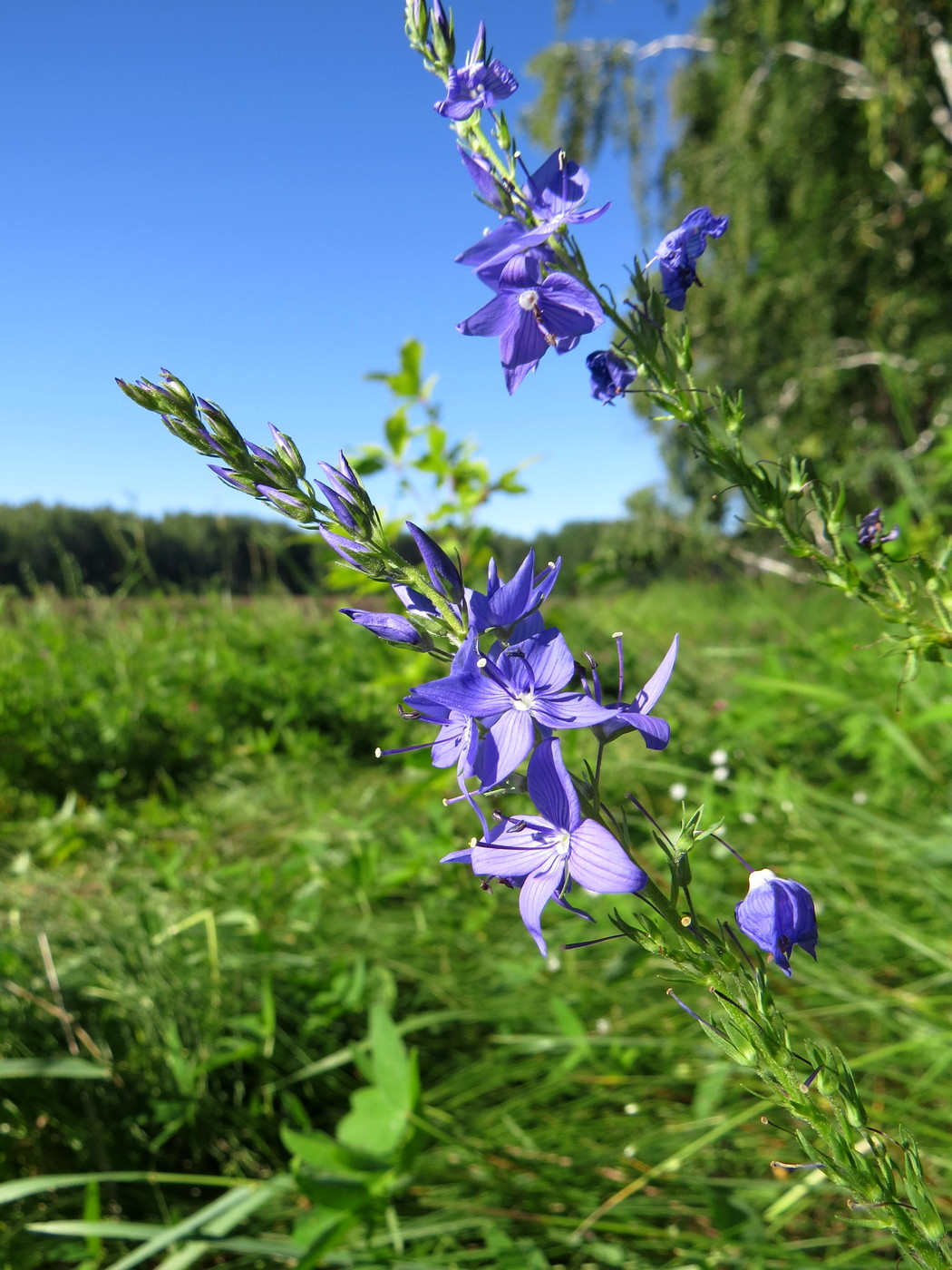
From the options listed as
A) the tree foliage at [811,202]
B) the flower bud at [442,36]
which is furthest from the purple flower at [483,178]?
the tree foliage at [811,202]

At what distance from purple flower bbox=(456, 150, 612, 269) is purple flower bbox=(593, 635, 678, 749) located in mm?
392

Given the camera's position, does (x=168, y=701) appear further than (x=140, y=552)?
No

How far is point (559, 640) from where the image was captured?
1.97 feet

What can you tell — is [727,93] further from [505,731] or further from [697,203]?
[505,731]

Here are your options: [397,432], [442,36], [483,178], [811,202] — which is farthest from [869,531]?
[811,202]

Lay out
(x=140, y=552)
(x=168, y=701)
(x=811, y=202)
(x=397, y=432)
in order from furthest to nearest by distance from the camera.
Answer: (x=811, y=202) < (x=140, y=552) < (x=168, y=701) < (x=397, y=432)

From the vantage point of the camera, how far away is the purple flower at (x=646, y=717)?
1.86ft

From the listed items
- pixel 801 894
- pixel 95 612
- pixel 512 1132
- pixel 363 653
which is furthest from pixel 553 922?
pixel 95 612

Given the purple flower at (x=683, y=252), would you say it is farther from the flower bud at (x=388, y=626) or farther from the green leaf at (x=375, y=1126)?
the green leaf at (x=375, y=1126)

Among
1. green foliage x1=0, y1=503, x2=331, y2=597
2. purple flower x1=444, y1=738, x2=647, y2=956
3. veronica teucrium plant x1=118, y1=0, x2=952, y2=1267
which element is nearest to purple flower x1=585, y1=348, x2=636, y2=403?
veronica teucrium plant x1=118, y1=0, x2=952, y2=1267

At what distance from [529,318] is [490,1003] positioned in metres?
1.81

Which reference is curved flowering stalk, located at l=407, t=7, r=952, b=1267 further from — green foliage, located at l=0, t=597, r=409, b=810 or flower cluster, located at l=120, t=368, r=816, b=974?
green foliage, located at l=0, t=597, r=409, b=810

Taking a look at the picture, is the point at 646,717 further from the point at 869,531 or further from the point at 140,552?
the point at 140,552

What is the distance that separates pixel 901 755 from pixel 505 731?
8.07 ft
